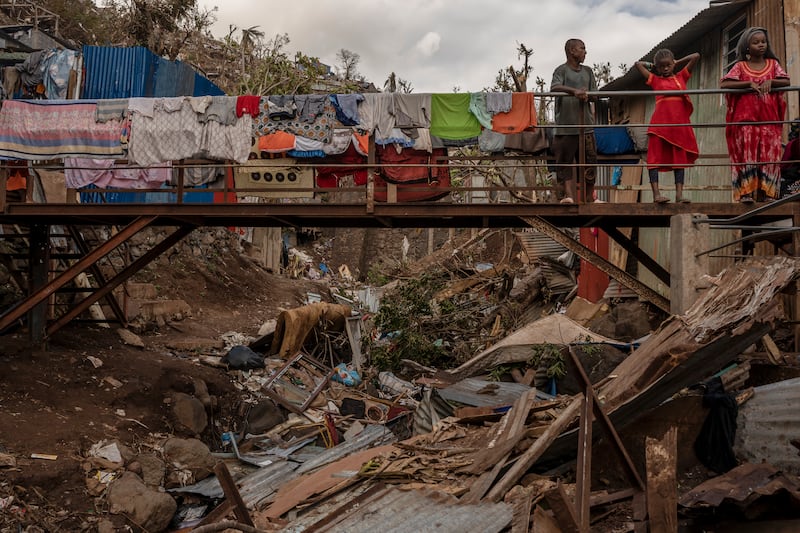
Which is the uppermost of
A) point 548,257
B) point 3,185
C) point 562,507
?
point 3,185

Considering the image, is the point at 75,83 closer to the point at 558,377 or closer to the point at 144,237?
the point at 144,237

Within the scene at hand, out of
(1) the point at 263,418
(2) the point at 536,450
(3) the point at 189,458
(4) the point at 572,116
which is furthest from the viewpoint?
(1) the point at 263,418

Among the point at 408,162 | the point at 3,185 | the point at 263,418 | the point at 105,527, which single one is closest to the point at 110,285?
the point at 3,185

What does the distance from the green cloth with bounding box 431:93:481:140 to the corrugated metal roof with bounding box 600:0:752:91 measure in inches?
166

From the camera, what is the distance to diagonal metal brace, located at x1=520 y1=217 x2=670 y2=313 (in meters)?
8.35

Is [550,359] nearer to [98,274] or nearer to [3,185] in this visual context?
[98,274]

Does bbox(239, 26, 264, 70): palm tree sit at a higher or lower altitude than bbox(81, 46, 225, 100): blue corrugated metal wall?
higher

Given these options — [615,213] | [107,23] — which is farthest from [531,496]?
[107,23]

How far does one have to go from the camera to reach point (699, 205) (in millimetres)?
7910

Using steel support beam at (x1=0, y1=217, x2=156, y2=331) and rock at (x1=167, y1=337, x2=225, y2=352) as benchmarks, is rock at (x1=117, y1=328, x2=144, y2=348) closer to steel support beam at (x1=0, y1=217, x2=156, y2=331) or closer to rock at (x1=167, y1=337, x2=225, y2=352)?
rock at (x1=167, y1=337, x2=225, y2=352)

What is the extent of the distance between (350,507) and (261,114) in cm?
539

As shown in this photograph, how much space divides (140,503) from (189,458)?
1429mm

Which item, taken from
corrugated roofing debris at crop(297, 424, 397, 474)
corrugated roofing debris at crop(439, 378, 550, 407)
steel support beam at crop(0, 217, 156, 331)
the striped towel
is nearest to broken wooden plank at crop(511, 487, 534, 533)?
corrugated roofing debris at crop(439, 378, 550, 407)

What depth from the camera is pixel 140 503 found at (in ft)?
24.8
